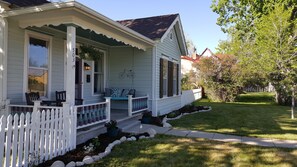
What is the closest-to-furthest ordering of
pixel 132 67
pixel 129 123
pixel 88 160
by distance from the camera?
1. pixel 88 160
2. pixel 129 123
3. pixel 132 67

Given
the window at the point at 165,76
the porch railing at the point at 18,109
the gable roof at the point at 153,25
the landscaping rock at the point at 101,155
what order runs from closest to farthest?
the landscaping rock at the point at 101,155
the porch railing at the point at 18,109
the gable roof at the point at 153,25
the window at the point at 165,76

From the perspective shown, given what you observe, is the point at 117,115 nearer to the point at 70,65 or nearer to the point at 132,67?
the point at 132,67

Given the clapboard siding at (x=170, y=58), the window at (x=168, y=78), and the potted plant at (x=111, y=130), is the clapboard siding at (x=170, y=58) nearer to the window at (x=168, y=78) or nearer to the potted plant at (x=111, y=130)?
the window at (x=168, y=78)

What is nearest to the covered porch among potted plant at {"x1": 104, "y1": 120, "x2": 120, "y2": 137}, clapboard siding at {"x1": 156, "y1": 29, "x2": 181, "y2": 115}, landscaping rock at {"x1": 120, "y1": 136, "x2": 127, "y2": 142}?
potted plant at {"x1": 104, "y1": 120, "x2": 120, "y2": 137}

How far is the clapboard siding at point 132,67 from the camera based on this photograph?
1030 cm

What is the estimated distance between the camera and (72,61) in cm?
557

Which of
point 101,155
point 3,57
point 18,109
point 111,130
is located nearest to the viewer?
point 101,155

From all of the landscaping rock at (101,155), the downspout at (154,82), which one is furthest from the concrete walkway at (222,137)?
the landscaping rock at (101,155)

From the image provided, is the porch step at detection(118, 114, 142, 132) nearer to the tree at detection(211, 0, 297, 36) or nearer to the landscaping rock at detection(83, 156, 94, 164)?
the landscaping rock at detection(83, 156, 94, 164)

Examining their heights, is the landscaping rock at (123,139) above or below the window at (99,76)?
below

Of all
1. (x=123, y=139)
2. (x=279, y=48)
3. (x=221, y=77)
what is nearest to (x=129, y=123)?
(x=123, y=139)

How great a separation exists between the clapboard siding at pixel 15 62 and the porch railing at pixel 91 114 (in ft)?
5.38

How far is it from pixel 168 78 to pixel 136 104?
3508 millimetres

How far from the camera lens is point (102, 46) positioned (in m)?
10.1
